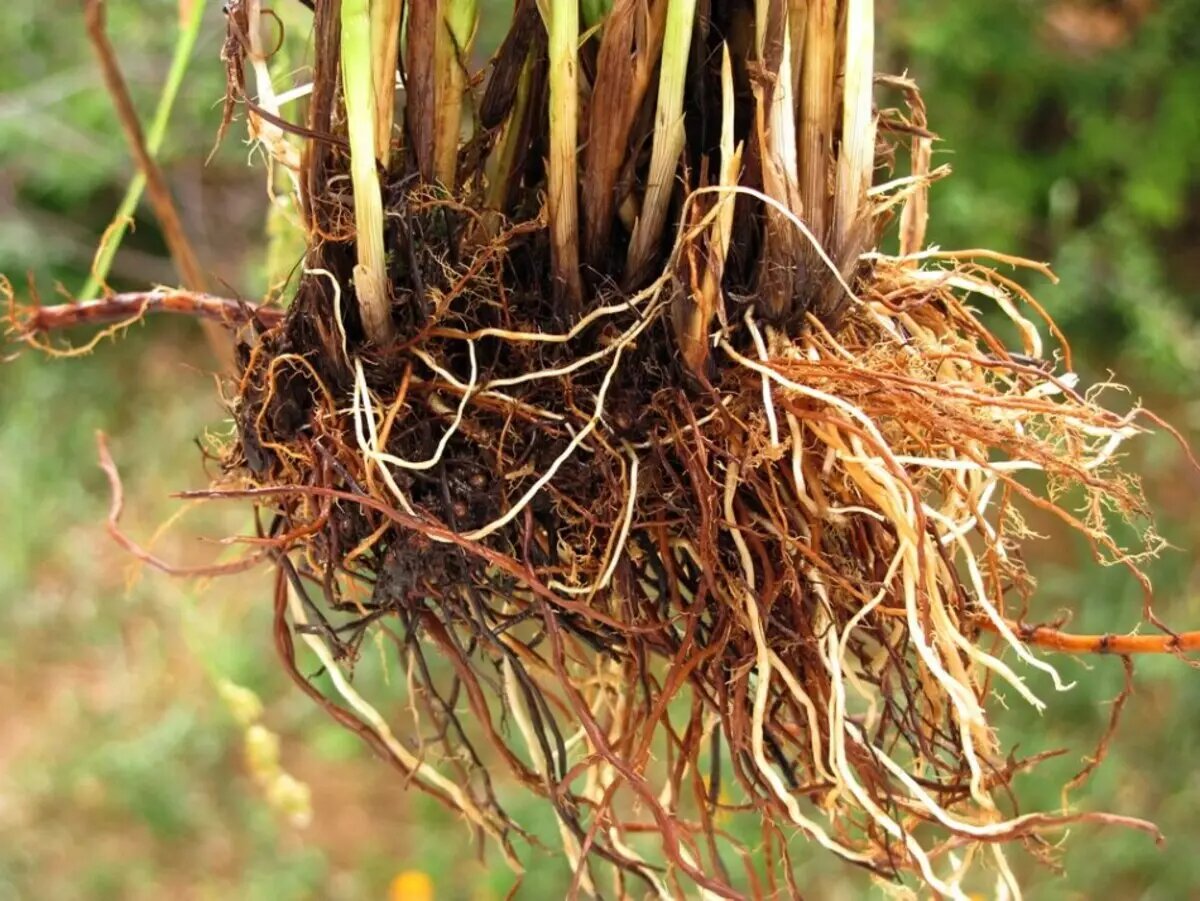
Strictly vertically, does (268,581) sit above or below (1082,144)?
below

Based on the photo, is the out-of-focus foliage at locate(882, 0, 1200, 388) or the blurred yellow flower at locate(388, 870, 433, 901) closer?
the blurred yellow flower at locate(388, 870, 433, 901)

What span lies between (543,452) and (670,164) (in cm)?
11

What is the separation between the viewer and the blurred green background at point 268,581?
105 centimetres

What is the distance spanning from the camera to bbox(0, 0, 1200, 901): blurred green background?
3.45ft

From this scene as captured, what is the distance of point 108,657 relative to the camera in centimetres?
127

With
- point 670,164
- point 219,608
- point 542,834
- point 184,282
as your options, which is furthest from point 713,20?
point 219,608

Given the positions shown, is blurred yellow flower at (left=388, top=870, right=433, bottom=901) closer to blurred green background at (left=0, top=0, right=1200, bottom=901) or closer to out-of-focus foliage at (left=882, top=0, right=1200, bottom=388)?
blurred green background at (left=0, top=0, right=1200, bottom=901)

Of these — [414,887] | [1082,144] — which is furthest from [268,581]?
[1082,144]

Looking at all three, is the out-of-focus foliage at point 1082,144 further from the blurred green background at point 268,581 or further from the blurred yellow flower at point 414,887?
the blurred yellow flower at point 414,887

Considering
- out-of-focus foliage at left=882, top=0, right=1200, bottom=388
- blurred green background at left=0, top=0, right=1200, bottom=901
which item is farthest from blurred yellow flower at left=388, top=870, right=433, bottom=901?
out-of-focus foliage at left=882, top=0, right=1200, bottom=388

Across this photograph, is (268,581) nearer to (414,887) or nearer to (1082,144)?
(414,887)

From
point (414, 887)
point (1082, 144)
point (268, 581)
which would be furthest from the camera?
point (268, 581)

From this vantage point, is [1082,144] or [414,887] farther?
[1082,144]

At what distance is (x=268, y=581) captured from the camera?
4.48 feet
